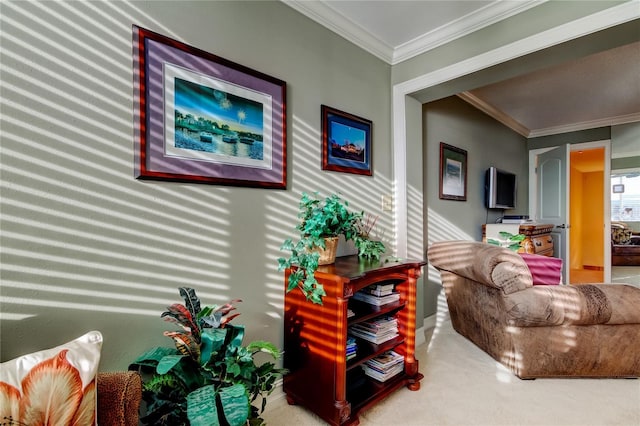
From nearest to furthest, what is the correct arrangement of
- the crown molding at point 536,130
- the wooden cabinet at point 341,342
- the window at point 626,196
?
the wooden cabinet at point 341,342 < the crown molding at point 536,130 < the window at point 626,196

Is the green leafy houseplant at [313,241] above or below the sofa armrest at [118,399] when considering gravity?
above

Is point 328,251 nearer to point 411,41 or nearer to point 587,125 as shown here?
point 411,41

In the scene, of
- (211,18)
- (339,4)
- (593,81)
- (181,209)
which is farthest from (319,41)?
(593,81)

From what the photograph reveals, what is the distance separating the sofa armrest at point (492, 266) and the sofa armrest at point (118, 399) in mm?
1986

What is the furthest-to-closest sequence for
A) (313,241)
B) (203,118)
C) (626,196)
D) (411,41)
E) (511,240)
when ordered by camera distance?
(626,196) < (511,240) < (411,41) < (313,241) < (203,118)

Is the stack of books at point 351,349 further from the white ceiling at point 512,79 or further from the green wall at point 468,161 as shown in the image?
the white ceiling at point 512,79

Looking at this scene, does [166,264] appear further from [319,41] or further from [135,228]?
[319,41]

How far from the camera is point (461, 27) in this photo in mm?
2109

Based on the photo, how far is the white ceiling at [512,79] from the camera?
1954 millimetres

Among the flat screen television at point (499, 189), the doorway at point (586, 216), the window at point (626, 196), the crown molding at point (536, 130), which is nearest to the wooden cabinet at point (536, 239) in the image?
the flat screen television at point (499, 189)

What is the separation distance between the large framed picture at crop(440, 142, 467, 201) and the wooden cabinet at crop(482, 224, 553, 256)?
797mm

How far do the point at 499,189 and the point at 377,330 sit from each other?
3157mm

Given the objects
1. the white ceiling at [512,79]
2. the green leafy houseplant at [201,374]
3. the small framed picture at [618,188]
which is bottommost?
the green leafy houseplant at [201,374]

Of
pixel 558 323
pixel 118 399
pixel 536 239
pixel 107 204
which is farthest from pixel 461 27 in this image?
pixel 536 239
